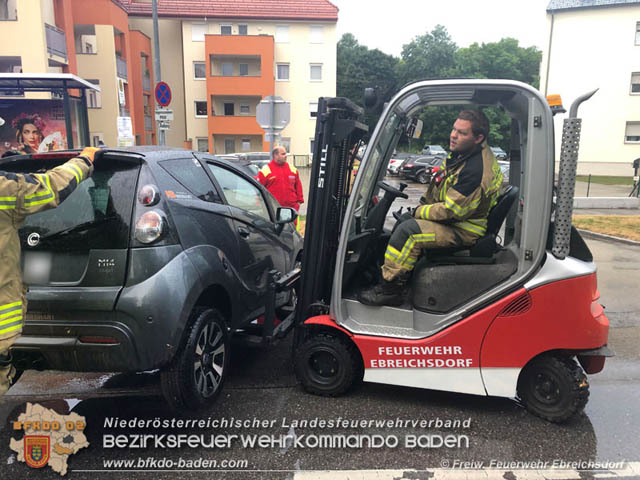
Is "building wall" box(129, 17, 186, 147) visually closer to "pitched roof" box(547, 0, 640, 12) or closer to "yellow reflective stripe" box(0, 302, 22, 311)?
"pitched roof" box(547, 0, 640, 12)

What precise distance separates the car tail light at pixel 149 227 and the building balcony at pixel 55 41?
23850mm

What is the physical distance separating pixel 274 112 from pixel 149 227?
6.80 meters

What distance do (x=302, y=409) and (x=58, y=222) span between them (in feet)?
6.49

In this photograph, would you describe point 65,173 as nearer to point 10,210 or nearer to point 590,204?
point 10,210

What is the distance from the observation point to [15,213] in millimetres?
2459

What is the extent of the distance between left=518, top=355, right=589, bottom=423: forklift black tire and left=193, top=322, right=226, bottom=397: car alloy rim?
205cm

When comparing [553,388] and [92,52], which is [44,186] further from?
[92,52]

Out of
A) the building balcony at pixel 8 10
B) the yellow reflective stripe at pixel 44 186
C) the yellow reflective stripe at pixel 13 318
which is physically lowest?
the yellow reflective stripe at pixel 13 318

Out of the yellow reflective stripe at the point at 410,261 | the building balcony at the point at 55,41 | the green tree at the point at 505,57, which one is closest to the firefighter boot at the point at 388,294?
the yellow reflective stripe at the point at 410,261

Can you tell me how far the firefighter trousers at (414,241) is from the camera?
127 inches

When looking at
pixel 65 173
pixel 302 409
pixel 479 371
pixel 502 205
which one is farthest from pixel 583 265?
pixel 65 173

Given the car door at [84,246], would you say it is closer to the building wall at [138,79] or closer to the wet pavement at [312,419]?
the wet pavement at [312,419]

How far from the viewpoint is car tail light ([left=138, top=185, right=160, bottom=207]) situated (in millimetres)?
2902

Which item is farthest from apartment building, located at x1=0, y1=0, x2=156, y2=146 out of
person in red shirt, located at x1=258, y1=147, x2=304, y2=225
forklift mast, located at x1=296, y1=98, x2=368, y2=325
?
forklift mast, located at x1=296, y1=98, x2=368, y2=325
